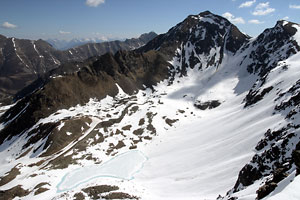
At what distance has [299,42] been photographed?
149m

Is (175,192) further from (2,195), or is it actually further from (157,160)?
(2,195)

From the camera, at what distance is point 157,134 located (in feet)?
316

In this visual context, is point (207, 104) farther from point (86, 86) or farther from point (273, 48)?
point (86, 86)

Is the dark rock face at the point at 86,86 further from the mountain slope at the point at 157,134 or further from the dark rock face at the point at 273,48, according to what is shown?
the dark rock face at the point at 273,48

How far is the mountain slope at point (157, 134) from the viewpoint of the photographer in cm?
4383

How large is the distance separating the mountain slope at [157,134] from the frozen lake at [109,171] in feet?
1.08

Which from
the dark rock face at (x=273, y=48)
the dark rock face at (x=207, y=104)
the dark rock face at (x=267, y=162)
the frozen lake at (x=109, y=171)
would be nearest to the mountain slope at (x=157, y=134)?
the dark rock face at (x=267, y=162)

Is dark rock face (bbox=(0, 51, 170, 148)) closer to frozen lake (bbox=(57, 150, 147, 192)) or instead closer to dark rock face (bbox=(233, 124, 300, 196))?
frozen lake (bbox=(57, 150, 147, 192))

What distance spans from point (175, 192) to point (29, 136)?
73714 mm

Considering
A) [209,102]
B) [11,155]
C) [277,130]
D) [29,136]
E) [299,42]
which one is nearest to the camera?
[277,130]

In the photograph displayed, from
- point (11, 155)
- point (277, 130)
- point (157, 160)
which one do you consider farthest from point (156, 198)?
point (11, 155)

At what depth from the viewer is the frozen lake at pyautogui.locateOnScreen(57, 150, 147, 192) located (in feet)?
185

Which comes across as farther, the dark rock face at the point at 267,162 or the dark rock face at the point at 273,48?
the dark rock face at the point at 273,48

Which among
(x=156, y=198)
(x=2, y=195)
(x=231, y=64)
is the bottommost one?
(x=156, y=198)
